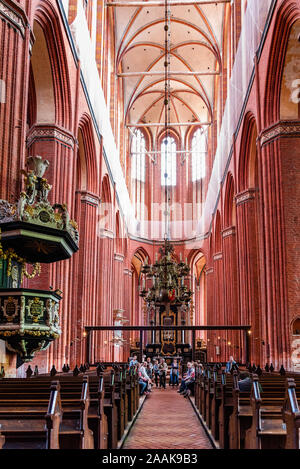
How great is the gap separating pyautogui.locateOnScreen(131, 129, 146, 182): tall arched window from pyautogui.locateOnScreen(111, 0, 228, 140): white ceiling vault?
1212mm

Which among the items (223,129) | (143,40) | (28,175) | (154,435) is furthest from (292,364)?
(143,40)

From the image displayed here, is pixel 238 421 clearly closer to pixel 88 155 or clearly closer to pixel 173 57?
pixel 88 155

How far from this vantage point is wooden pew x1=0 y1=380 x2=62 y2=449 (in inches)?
145

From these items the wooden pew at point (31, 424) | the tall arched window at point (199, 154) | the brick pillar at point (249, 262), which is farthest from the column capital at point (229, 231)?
the wooden pew at point (31, 424)

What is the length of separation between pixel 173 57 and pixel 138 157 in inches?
348

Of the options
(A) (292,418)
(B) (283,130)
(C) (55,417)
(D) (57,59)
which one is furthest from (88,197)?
(A) (292,418)

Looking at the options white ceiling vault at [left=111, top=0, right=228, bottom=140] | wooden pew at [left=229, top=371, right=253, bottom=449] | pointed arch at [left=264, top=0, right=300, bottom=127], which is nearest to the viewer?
wooden pew at [left=229, top=371, right=253, bottom=449]

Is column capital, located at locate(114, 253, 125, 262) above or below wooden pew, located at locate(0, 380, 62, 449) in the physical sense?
above

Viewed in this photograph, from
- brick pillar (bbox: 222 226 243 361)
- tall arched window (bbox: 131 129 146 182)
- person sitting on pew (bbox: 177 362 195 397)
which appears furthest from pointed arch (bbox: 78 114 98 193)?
tall arched window (bbox: 131 129 146 182)

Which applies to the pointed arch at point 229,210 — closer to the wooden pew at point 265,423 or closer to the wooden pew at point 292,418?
the wooden pew at point 265,423

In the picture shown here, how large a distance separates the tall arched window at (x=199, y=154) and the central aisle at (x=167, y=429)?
25.1m

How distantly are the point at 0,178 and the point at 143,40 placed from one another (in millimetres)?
21378

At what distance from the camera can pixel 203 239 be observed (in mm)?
33312

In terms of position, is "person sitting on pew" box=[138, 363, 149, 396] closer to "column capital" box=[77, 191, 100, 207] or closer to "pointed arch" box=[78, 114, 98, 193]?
"column capital" box=[77, 191, 100, 207]
